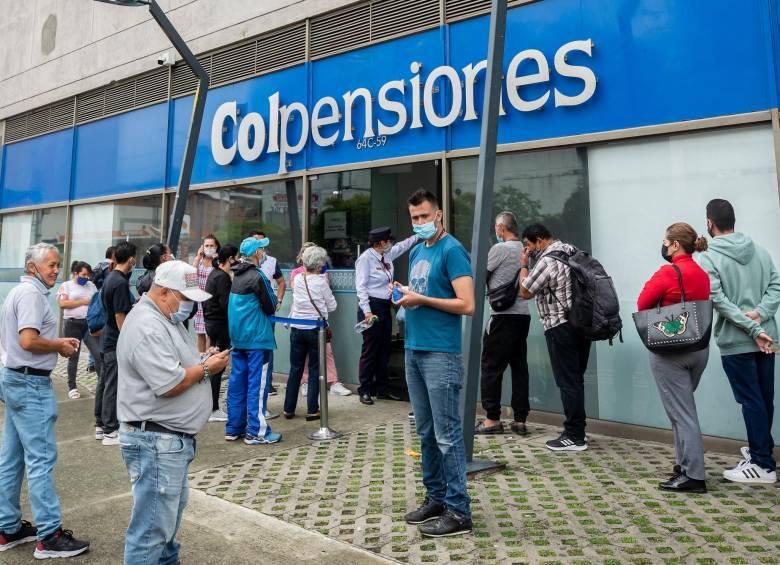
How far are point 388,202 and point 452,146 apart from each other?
123 cm

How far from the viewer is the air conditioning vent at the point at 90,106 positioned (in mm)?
11992

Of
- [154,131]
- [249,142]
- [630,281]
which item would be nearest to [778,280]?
[630,281]

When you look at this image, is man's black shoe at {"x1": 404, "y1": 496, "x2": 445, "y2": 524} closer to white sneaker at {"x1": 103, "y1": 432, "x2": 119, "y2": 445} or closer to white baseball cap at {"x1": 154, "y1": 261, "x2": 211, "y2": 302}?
white baseball cap at {"x1": 154, "y1": 261, "x2": 211, "y2": 302}

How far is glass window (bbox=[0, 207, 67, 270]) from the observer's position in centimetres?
1285

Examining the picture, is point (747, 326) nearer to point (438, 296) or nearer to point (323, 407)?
point (438, 296)

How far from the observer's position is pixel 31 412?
3383 millimetres

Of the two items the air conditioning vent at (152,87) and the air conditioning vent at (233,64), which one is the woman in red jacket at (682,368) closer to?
the air conditioning vent at (233,64)

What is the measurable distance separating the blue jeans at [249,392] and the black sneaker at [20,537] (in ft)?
7.27

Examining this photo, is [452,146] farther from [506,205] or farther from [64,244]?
[64,244]

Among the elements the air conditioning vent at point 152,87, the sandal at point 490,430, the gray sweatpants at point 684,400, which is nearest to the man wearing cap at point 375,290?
the sandal at point 490,430

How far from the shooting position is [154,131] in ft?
35.4

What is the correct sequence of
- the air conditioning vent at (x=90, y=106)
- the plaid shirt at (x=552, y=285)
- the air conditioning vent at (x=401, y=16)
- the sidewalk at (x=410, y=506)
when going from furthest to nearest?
the air conditioning vent at (x=90, y=106), the air conditioning vent at (x=401, y=16), the plaid shirt at (x=552, y=285), the sidewalk at (x=410, y=506)

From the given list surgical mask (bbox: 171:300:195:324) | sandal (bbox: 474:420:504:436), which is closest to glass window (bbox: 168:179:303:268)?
sandal (bbox: 474:420:504:436)

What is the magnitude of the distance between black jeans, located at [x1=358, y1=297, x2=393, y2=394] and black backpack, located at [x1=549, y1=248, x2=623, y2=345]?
104 inches
